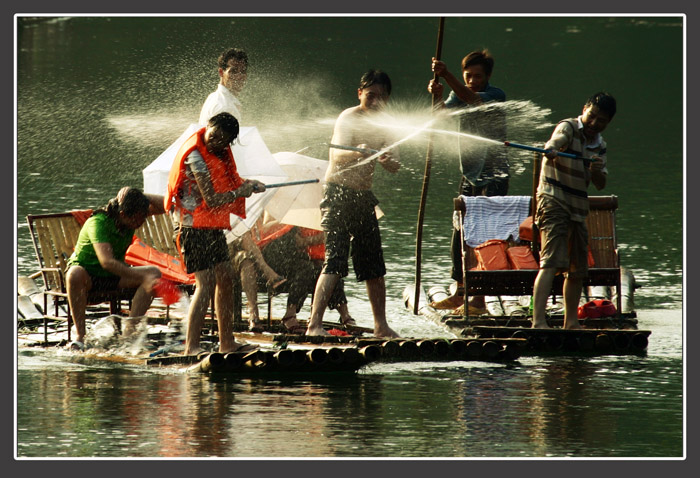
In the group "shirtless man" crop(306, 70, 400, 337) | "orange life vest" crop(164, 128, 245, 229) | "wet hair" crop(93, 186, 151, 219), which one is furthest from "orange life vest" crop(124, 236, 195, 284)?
"orange life vest" crop(164, 128, 245, 229)

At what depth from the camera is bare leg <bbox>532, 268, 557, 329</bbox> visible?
10.6m

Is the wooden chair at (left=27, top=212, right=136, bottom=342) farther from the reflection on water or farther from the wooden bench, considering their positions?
the reflection on water

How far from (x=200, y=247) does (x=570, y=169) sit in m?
2.87

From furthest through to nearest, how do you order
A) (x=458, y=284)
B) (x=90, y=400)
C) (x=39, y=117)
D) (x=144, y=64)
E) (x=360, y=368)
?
(x=144, y=64) → (x=39, y=117) → (x=458, y=284) → (x=360, y=368) → (x=90, y=400)

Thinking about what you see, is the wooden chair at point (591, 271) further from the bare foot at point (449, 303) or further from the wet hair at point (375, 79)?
the wet hair at point (375, 79)

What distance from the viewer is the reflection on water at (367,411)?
26.3 feet

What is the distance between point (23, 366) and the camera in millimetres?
10039

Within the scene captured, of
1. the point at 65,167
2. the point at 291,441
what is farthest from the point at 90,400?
the point at 65,167

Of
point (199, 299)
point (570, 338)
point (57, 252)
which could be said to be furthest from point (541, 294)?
point (57, 252)

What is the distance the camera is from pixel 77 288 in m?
10.2

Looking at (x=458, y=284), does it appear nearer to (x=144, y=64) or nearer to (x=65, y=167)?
(x=65, y=167)

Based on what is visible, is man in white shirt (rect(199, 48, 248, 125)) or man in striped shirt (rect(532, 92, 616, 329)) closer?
man in striped shirt (rect(532, 92, 616, 329))

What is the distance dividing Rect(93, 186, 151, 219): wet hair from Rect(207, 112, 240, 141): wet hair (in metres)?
1.07

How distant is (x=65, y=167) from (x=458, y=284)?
10.4 metres
